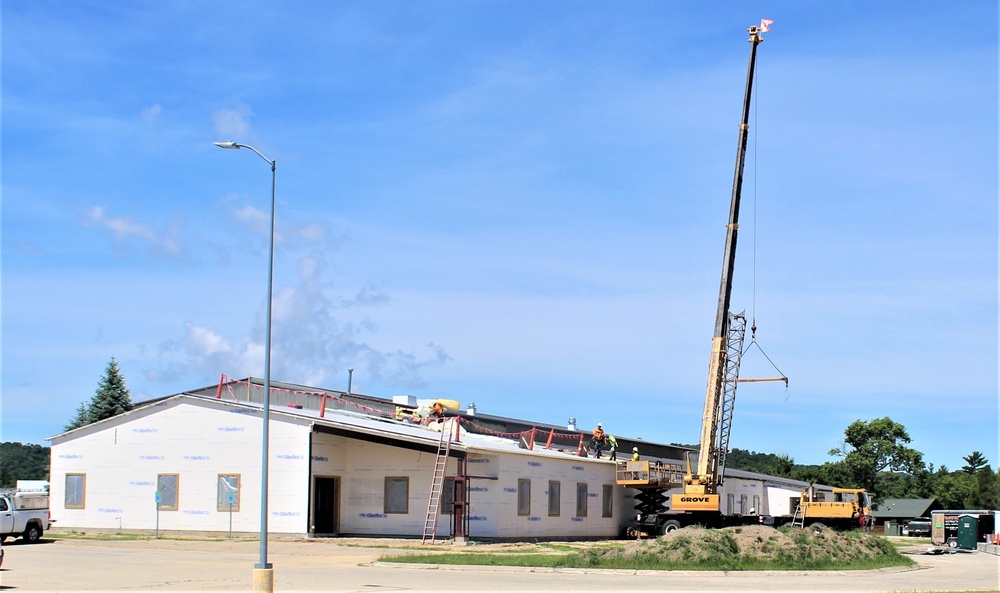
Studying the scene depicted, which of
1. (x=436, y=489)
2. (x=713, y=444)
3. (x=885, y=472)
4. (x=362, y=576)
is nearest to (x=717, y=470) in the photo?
(x=713, y=444)

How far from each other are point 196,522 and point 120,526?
11.3ft

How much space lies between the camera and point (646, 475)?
45.2 m


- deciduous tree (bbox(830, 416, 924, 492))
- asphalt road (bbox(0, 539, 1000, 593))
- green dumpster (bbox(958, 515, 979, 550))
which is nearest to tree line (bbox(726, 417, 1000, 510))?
deciduous tree (bbox(830, 416, 924, 492))

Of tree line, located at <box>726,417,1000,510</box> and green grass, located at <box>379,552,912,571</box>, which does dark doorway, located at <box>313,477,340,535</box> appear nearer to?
green grass, located at <box>379,552,912,571</box>

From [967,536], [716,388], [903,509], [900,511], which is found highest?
[716,388]

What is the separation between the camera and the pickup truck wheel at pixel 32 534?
3569cm

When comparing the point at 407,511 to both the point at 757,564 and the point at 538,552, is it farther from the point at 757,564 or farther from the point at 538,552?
the point at 757,564

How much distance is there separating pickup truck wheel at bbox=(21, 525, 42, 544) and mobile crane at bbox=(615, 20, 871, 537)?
22.3 meters

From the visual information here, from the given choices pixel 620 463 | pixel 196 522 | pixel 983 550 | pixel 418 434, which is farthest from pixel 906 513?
pixel 196 522

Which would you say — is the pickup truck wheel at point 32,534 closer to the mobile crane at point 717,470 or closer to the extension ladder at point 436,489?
the extension ladder at point 436,489

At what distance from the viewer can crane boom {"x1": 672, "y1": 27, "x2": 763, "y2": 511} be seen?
43.1 meters

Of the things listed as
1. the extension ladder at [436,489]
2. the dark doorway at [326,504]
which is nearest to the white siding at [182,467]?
the dark doorway at [326,504]

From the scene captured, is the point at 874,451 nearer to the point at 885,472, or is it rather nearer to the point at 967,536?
the point at 885,472

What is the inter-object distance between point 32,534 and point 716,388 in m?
25.2
